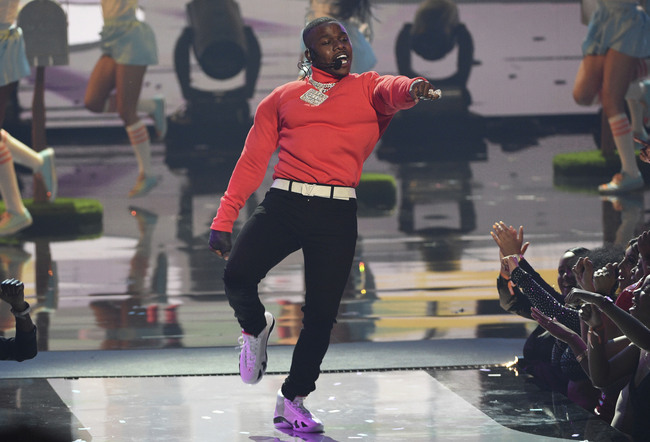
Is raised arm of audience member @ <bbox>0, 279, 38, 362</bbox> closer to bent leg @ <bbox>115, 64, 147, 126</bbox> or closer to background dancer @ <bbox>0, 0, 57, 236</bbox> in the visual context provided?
background dancer @ <bbox>0, 0, 57, 236</bbox>

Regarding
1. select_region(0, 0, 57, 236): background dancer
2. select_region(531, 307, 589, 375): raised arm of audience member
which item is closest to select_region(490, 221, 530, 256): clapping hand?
select_region(531, 307, 589, 375): raised arm of audience member

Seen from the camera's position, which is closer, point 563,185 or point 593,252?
point 593,252

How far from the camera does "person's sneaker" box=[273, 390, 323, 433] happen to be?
12.5 feet

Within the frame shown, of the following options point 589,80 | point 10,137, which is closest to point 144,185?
point 10,137

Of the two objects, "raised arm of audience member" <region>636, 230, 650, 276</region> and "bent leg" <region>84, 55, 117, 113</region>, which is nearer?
"raised arm of audience member" <region>636, 230, 650, 276</region>

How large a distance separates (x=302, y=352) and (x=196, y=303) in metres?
2.72

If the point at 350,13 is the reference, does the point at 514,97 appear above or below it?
below

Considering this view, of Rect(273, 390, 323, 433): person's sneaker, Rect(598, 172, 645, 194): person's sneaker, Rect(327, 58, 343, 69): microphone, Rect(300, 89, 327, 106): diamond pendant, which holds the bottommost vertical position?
Rect(598, 172, 645, 194): person's sneaker

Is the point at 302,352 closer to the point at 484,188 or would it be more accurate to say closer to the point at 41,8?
→ the point at 41,8

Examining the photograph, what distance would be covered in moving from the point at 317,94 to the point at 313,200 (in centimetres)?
36

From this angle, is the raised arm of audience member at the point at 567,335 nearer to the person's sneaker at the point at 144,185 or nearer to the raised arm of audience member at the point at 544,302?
the raised arm of audience member at the point at 544,302

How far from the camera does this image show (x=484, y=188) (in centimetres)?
1227

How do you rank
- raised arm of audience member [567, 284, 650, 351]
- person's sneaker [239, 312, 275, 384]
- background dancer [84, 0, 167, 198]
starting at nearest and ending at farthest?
1. raised arm of audience member [567, 284, 650, 351]
2. person's sneaker [239, 312, 275, 384]
3. background dancer [84, 0, 167, 198]

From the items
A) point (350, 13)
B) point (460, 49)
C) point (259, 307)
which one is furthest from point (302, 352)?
point (460, 49)
